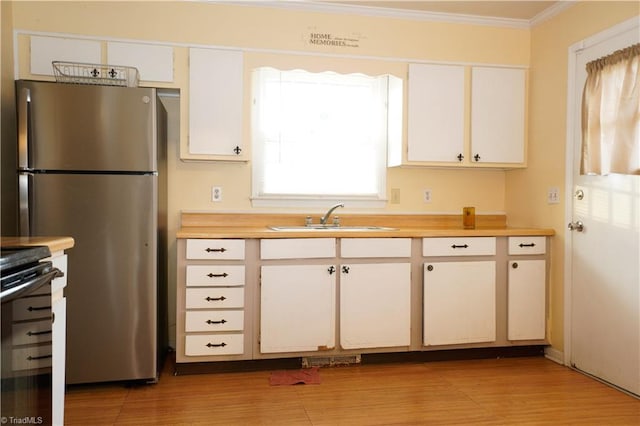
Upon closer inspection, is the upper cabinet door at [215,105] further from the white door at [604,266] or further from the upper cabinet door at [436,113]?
the white door at [604,266]

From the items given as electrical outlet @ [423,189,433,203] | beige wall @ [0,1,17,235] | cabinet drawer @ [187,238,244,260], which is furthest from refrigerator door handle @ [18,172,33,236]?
electrical outlet @ [423,189,433,203]

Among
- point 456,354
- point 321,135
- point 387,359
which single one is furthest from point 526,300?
point 321,135

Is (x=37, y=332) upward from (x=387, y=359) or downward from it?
upward

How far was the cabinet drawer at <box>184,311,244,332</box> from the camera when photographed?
2758mm

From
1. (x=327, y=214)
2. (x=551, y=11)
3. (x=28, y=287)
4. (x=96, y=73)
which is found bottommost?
(x=28, y=287)

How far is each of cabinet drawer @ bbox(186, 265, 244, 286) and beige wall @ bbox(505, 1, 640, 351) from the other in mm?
2054

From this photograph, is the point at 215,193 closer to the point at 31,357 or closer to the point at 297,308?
the point at 297,308

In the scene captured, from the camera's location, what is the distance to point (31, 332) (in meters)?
1.17

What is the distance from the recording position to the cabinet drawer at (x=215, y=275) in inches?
108

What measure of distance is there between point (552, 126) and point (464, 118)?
0.57 metres

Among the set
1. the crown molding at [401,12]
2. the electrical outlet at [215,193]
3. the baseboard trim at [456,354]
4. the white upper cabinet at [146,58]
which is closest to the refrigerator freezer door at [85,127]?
the white upper cabinet at [146,58]

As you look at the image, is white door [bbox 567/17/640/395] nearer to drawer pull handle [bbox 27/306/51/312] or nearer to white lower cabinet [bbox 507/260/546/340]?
white lower cabinet [bbox 507/260/546/340]

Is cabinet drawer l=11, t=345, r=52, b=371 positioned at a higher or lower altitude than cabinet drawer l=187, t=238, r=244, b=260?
lower

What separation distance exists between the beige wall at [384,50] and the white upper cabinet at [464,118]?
0.10m
